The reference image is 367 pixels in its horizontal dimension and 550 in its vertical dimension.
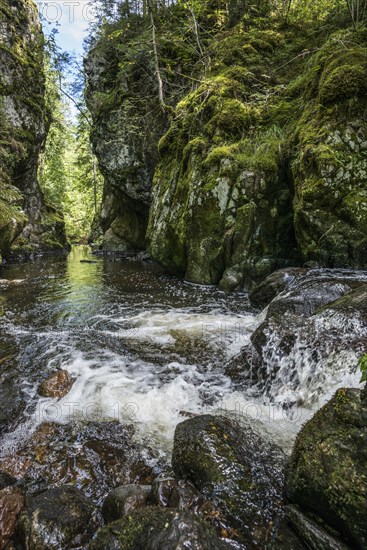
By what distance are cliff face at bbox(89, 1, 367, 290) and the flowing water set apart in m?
1.64

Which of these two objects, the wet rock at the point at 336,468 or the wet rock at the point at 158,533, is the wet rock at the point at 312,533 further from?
the wet rock at the point at 158,533

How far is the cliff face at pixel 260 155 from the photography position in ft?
22.7

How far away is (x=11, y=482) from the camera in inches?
106

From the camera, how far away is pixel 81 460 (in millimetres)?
2967

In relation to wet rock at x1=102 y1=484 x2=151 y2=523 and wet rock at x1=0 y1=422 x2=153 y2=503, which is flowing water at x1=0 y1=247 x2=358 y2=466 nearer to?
wet rock at x1=0 y1=422 x2=153 y2=503

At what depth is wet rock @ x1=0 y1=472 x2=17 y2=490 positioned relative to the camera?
2608 mm

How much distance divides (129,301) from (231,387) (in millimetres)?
5158

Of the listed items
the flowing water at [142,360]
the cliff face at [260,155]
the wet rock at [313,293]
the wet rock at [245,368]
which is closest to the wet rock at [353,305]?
the wet rock at [313,293]

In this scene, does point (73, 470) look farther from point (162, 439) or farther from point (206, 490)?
point (206, 490)

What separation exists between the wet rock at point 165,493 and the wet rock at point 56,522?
1.54 ft

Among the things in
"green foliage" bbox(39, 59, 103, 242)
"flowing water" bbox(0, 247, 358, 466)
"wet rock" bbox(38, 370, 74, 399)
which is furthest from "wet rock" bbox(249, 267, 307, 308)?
"green foliage" bbox(39, 59, 103, 242)

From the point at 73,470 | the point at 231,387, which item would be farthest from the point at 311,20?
the point at 73,470

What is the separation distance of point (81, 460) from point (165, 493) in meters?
1.10

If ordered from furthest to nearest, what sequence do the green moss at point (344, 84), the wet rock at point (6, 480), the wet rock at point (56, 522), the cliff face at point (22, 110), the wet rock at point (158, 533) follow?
the cliff face at point (22, 110)
the green moss at point (344, 84)
the wet rock at point (6, 480)
the wet rock at point (56, 522)
the wet rock at point (158, 533)
